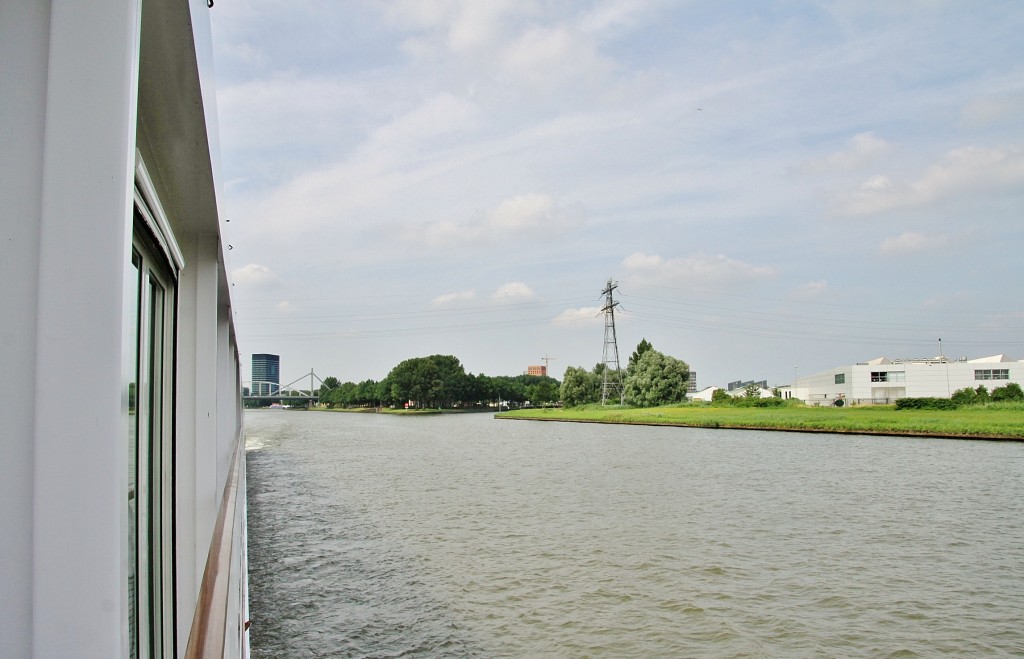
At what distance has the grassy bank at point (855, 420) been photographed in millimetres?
28562

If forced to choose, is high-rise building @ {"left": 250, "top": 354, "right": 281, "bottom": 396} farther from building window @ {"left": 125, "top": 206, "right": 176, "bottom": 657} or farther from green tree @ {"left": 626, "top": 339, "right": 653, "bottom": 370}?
building window @ {"left": 125, "top": 206, "right": 176, "bottom": 657}

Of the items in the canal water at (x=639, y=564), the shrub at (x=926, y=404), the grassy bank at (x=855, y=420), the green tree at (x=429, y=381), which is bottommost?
the canal water at (x=639, y=564)

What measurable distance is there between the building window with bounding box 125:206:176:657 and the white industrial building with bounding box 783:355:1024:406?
202 ft

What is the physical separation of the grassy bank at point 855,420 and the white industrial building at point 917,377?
726 inches

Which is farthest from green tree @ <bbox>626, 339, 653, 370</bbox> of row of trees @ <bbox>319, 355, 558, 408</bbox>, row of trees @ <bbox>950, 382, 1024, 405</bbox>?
row of trees @ <bbox>950, 382, 1024, 405</bbox>

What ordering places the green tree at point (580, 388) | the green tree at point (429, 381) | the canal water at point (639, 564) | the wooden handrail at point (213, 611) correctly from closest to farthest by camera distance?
the wooden handrail at point (213, 611), the canal water at point (639, 564), the green tree at point (580, 388), the green tree at point (429, 381)

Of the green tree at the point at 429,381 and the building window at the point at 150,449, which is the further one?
the green tree at the point at 429,381

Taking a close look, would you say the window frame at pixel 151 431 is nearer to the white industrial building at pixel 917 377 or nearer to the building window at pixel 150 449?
the building window at pixel 150 449

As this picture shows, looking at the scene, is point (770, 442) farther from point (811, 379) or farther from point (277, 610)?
point (811, 379)

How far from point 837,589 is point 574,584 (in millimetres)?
2658

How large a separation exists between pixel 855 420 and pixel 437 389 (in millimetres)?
57834

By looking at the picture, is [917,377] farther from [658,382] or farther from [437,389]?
[437,389]

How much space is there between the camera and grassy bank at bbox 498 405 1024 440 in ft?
93.7

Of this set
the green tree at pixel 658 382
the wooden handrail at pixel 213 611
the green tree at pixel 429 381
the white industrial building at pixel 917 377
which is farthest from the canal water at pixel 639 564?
the green tree at pixel 429 381
